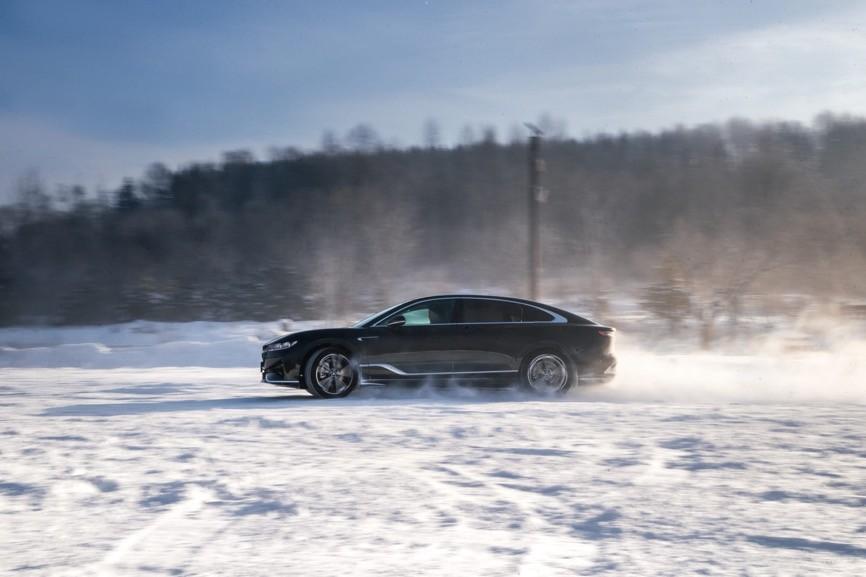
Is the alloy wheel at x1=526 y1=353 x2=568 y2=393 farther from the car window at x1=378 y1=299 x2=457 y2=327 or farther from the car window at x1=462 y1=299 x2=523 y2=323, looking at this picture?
the car window at x1=378 y1=299 x2=457 y2=327

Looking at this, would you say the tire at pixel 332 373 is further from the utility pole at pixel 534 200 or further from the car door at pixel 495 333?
the utility pole at pixel 534 200

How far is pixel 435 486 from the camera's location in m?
6.18

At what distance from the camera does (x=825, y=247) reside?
44906 millimetres

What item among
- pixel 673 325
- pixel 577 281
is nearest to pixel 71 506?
pixel 673 325

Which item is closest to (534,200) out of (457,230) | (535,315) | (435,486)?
(535,315)

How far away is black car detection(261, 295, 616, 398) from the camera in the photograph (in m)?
11.5

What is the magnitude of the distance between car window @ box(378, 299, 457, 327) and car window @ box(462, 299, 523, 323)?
23 cm

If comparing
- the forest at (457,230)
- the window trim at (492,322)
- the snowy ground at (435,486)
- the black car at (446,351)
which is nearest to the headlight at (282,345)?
the black car at (446,351)

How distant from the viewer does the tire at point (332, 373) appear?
37.8 feet

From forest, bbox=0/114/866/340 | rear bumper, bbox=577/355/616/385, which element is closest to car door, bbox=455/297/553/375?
rear bumper, bbox=577/355/616/385

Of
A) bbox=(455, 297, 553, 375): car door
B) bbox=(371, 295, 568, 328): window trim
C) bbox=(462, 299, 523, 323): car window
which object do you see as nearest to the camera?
bbox=(455, 297, 553, 375): car door

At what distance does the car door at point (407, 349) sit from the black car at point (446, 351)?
0.6 inches

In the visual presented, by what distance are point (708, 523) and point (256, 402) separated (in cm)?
735

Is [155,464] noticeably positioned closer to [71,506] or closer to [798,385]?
[71,506]
